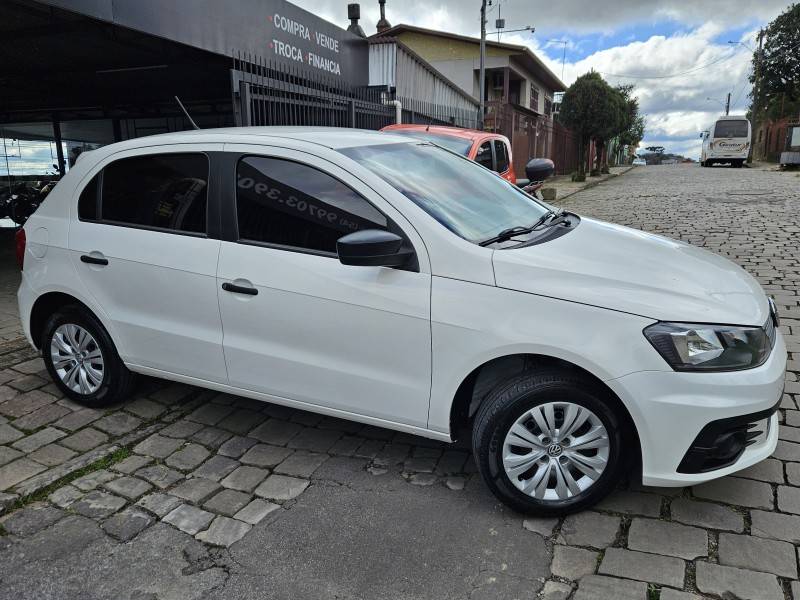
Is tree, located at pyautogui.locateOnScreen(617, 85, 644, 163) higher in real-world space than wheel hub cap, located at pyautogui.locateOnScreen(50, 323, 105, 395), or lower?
higher

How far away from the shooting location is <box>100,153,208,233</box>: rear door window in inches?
139

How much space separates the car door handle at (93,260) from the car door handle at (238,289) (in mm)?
941

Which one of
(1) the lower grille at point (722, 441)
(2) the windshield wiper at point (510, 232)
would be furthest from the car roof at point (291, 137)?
(1) the lower grille at point (722, 441)

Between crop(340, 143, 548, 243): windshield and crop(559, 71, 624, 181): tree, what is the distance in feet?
79.6

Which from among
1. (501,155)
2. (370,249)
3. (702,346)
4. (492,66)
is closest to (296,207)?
(370,249)

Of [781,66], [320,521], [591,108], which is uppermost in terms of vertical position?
[781,66]

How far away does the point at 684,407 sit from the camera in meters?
2.53

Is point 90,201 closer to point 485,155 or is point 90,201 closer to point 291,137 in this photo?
point 291,137

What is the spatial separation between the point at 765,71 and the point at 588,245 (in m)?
49.9

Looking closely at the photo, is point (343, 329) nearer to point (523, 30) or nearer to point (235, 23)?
point (235, 23)

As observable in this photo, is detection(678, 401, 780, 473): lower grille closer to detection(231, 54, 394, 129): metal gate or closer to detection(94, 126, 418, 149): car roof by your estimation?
detection(94, 126, 418, 149): car roof

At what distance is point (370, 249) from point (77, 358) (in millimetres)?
2452

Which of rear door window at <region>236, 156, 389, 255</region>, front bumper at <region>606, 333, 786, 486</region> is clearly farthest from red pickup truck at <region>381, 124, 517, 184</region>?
front bumper at <region>606, 333, 786, 486</region>

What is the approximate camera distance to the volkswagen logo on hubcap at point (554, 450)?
2.77 metres
